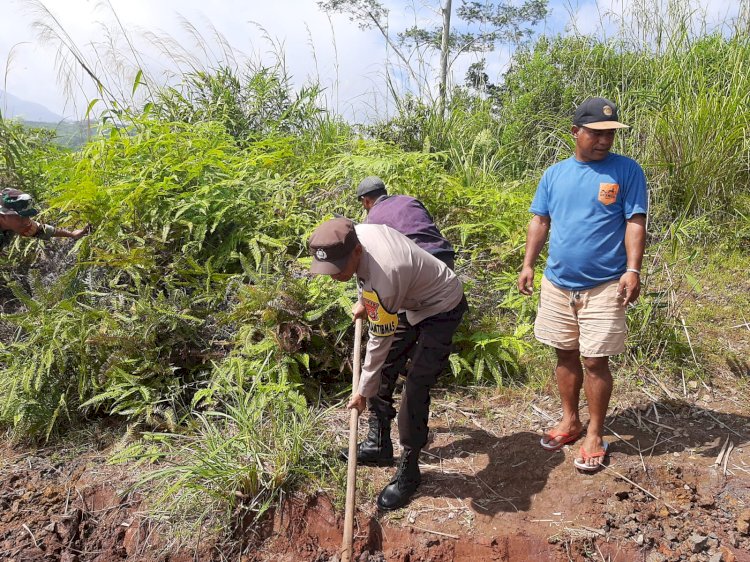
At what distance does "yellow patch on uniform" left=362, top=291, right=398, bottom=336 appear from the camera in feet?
7.41

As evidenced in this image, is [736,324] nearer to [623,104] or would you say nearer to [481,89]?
[623,104]

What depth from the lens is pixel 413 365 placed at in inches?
104

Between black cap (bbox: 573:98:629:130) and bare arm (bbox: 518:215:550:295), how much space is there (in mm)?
549

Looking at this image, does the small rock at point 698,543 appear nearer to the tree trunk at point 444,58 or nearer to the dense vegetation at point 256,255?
the dense vegetation at point 256,255

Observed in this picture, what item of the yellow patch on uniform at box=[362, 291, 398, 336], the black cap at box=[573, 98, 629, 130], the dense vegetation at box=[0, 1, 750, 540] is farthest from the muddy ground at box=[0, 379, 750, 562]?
the black cap at box=[573, 98, 629, 130]

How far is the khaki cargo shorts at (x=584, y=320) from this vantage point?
2.68 m

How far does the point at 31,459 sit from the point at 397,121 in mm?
4435

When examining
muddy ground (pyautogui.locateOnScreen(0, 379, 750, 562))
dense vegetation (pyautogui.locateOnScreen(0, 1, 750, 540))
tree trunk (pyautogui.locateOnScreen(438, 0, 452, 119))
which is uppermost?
tree trunk (pyautogui.locateOnScreen(438, 0, 452, 119))

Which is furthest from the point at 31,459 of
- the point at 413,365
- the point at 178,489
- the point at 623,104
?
the point at 623,104

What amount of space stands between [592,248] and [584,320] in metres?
0.37

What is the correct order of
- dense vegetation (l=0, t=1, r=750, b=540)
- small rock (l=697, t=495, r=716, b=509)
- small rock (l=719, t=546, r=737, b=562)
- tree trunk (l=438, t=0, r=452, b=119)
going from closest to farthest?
small rock (l=719, t=546, r=737, b=562) → small rock (l=697, t=495, r=716, b=509) → dense vegetation (l=0, t=1, r=750, b=540) → tree trunk (l=438, t=0, r=452, b=119)

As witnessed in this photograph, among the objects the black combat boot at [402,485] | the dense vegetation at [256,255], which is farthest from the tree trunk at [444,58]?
the black combat boot at [402,485]

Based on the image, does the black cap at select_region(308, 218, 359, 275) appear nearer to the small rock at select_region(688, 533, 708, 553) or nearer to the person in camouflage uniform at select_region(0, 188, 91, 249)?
the small rock at select_region(688, 533, 708, 553)

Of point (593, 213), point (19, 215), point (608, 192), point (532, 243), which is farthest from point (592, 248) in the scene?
point (19, 215)
